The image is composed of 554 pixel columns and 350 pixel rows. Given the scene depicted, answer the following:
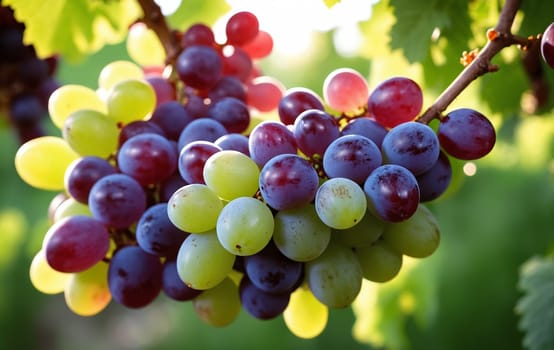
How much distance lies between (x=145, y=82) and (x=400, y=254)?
0.35 m

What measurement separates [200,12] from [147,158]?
1.65ft

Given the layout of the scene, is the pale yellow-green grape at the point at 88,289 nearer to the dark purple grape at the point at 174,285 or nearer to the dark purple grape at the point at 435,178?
the dark purple grape at the point at 174,285

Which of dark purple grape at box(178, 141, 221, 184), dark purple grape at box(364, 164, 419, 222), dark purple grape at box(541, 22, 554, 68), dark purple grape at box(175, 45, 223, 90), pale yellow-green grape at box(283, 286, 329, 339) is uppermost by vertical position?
dark purple grape at box(175, 45, 223, 90)

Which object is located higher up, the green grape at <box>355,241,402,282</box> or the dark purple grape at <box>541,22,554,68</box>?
the dark purple grape at <box>541,22,554,68</box>

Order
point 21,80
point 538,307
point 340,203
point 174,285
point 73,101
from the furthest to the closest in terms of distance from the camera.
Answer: point 21,80
point 538,307
point 73,101
point 174,285
point 340,203

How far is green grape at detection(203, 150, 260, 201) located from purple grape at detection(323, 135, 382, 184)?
7 cm

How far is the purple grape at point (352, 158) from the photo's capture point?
0.50 m

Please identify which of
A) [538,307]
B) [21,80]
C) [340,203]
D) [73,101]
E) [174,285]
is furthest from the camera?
[21,80]

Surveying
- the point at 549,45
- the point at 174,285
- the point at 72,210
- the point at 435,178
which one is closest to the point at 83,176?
the point at 72,210

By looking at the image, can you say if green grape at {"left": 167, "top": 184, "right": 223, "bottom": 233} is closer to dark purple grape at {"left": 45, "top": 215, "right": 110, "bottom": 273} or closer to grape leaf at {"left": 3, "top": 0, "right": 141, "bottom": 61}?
dark purple grape at {"left": 45, "top": 215, "right": 110, "bottom": 273}

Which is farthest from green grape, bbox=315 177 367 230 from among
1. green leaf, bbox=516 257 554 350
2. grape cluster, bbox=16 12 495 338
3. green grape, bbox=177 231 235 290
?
green leaf, bbox=516 257 554 350

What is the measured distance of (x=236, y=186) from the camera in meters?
0.52

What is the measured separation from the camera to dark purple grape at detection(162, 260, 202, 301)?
0.58 m

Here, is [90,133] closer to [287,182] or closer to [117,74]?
[117,74]
